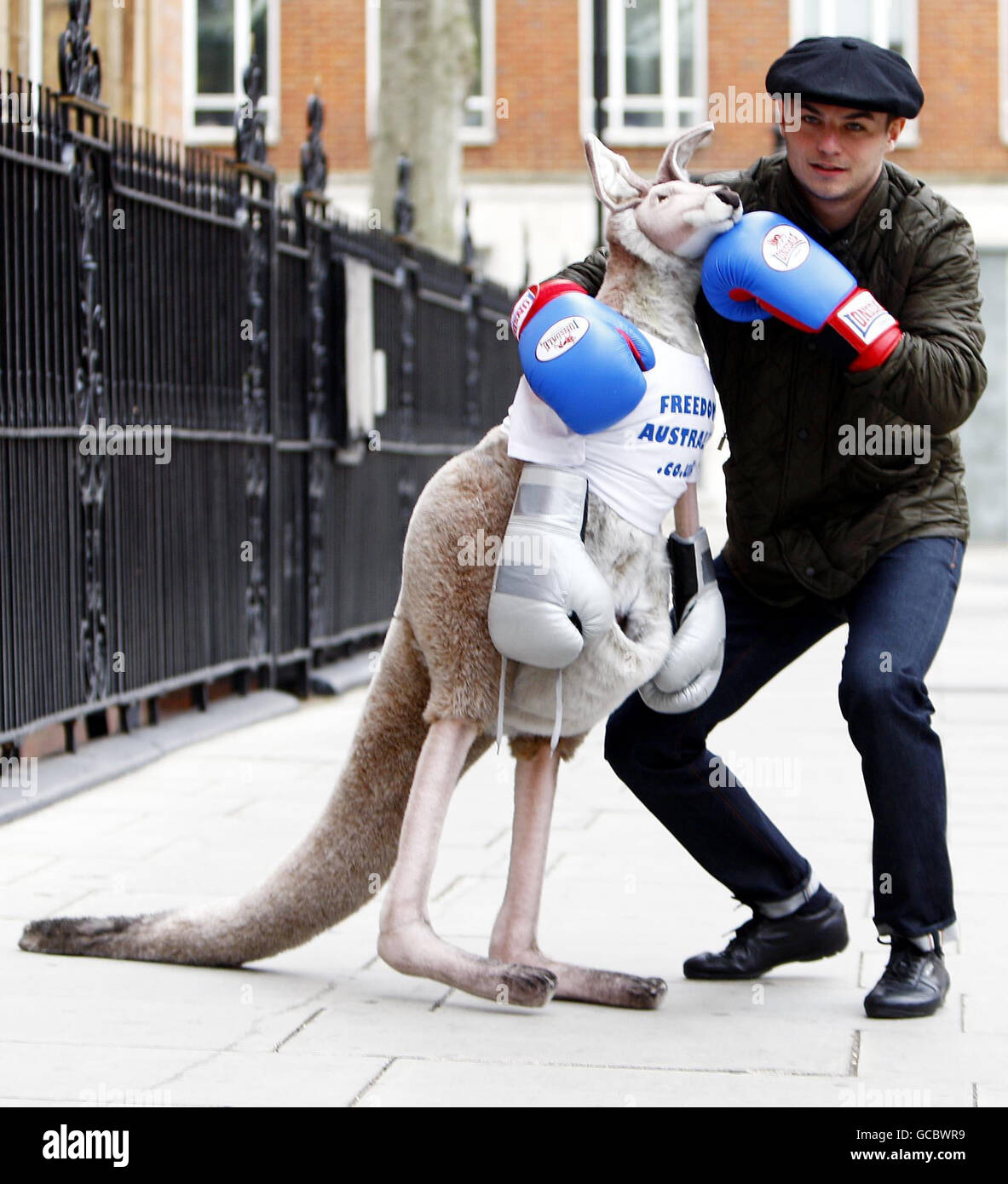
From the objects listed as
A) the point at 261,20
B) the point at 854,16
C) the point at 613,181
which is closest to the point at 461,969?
the point at 613,181

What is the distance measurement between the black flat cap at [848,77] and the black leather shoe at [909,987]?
1.84 metres

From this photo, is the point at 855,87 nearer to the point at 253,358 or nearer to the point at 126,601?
the point at 126,601

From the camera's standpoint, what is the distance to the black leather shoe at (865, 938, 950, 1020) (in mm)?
4395

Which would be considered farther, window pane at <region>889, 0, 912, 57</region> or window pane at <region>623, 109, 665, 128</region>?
window pane at <region>623, 109, 665, 128</region>

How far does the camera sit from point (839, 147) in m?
4.32

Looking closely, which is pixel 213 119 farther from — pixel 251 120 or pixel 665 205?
pixel 665 205

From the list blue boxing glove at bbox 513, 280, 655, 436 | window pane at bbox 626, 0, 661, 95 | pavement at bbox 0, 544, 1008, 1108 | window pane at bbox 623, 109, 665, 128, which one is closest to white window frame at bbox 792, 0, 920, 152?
window pane at bbox 626, 0, 661, 95

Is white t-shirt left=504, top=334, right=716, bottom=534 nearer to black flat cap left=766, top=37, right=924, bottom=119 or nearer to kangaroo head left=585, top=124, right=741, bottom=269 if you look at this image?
kangaroo head left=585, top=124, right=741, bottom=269

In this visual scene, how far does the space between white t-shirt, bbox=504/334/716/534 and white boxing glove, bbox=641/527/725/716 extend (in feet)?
0.55

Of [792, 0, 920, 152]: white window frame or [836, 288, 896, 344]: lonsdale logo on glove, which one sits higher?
[792, 0, 920, 152]: white window frame

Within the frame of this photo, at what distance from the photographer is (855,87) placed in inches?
167
